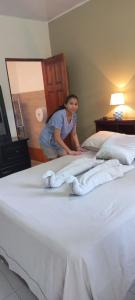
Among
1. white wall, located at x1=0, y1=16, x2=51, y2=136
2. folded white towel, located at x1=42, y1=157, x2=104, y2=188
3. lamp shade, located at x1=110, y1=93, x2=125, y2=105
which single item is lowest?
folded white towel, located at x1=42, y1=157, x2=104, y2=188

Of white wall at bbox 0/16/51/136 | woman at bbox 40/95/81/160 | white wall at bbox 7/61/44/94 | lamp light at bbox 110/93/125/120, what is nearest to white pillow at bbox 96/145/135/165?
woman at bbox 40/95/81/160

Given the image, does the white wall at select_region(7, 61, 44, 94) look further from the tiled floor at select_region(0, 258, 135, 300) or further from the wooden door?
the tiled floor at select_region(0, 258, 135, 300)

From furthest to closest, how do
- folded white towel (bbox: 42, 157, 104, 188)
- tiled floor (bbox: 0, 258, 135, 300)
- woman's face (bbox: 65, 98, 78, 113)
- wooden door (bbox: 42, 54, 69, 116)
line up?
wooden door (bbox: 42, 54, 69, 116) < woman's face (bbox: 65, 98, 78, 113) < folded white towel (bbox: 42, 157, 104, 188) < tiled floor (bbox: 0, 258, 135, 300)

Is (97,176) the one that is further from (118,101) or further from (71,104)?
(118,101)

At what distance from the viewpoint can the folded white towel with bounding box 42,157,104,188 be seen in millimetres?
1833

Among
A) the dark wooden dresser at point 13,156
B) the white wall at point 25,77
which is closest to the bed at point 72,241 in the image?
the dark wooden dresser at point 13,156

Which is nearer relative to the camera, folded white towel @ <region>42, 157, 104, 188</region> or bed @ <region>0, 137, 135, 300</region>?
bed @ <region>0, 137, 135, 300</region>

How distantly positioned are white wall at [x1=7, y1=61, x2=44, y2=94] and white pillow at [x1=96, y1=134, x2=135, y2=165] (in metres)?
2.71

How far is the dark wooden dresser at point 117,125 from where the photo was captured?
312 cm

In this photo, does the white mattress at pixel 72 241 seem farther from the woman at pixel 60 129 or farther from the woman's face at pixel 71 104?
the woman's face at pixel 71 104

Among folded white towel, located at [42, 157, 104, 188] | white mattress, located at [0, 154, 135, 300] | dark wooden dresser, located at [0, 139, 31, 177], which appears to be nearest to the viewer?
white mattress, located at [0, 154, 135, 300]

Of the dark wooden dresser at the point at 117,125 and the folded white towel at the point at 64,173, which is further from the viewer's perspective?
the dark wooden dresser at the point at 117,125

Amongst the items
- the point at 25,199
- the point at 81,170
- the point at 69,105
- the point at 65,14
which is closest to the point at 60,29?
the point at 65,14

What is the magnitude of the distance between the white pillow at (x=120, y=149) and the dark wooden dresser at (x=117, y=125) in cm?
61
